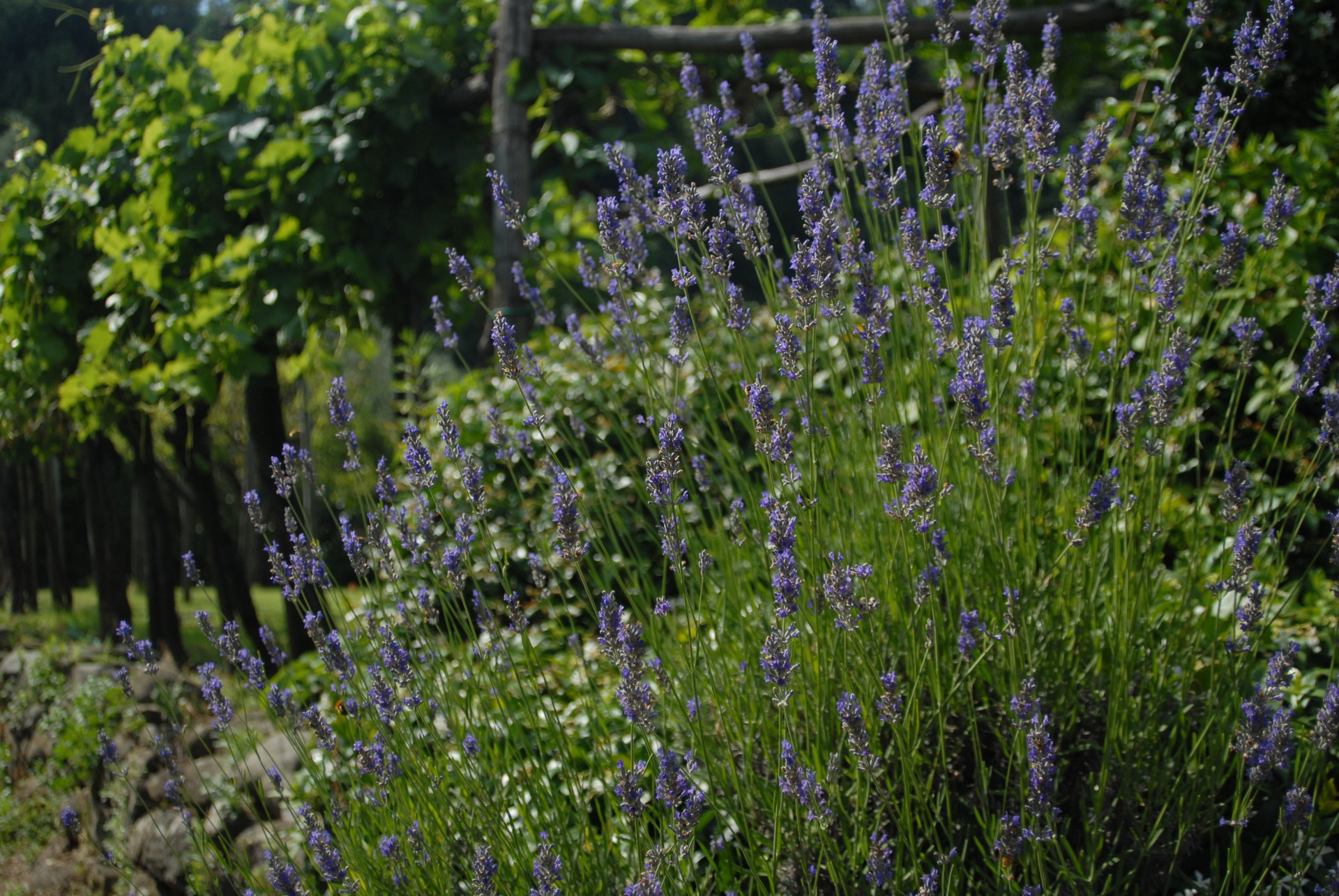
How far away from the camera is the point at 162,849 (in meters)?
2.71

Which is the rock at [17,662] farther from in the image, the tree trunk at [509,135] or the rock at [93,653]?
the tree trunk at [509,135]

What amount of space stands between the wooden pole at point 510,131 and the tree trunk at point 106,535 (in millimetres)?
3461

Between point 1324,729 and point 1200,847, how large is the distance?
1.95 ft

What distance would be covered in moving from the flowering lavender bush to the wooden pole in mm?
1947

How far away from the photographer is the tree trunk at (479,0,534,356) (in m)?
3.89

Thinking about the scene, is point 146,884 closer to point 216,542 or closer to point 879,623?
point 879,623

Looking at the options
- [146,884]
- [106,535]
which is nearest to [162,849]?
[146,884]

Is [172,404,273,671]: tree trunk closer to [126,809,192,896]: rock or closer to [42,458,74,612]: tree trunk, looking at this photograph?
[126,809,192,896]: rock

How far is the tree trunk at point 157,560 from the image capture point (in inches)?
221

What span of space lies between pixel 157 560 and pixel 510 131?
3.63 m

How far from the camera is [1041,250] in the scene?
181 centimetres

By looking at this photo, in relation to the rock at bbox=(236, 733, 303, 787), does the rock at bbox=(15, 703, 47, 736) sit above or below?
below

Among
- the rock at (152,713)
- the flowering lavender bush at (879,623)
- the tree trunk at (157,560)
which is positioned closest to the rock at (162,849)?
the rock at (152,713)

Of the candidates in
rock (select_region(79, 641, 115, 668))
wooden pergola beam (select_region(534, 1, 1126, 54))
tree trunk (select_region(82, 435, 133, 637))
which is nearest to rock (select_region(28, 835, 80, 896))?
rock (select_region(79, 641, 115, 668))
